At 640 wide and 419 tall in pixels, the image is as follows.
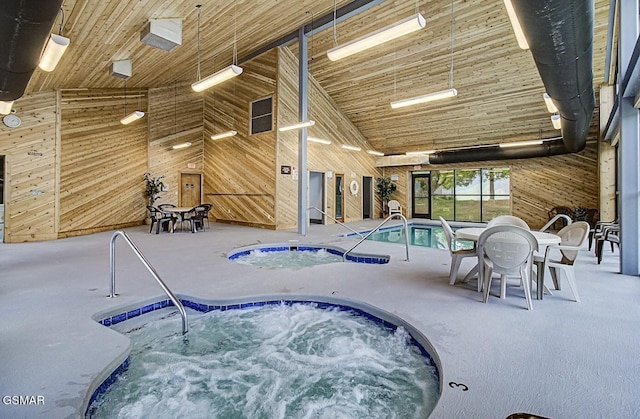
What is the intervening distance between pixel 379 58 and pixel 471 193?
6582 millimetres

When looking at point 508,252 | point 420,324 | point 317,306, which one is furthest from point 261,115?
point 420,324

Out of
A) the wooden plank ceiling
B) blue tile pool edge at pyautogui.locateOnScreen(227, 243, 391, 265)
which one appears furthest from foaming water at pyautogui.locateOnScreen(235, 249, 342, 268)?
the wooden plank ceiling

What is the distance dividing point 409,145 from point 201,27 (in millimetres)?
8917

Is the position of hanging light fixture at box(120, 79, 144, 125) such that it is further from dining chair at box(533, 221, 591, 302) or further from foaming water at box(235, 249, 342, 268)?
dining chair at box(533, 221, 591, 302)

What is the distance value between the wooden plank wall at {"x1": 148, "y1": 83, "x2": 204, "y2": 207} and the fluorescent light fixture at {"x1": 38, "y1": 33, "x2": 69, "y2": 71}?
708 cm

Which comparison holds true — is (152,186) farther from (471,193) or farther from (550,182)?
(550,182)

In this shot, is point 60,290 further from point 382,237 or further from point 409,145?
point 409,145

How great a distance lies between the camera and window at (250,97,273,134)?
33.2ft

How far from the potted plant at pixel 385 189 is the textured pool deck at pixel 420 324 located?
8.31 metres

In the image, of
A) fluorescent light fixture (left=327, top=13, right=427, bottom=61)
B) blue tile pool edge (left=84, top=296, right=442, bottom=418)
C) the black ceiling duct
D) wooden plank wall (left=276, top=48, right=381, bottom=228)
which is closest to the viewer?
the black ceiling duct

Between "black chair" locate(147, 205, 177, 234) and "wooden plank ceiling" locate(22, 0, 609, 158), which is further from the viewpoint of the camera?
"black chair" locate(147, 205, 177, 234)

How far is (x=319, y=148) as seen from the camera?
11.6 m

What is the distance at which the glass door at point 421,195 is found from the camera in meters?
13.7

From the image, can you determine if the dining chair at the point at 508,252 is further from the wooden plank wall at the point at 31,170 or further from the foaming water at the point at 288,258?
the wooden plank wall at the point at 31,170
